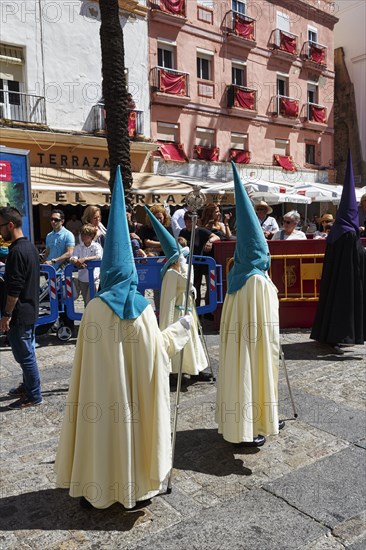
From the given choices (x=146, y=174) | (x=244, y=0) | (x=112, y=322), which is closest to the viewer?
(x=112, y=322)

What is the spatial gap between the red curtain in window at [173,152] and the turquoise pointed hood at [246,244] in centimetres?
1639

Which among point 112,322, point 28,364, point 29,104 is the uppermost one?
point 29,104

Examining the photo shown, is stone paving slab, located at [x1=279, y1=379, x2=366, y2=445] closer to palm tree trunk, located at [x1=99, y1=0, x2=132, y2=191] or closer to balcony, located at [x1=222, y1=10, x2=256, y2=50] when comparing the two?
palm tree trunk, located at [x1=99, y1=0, x2=132, y2=191]

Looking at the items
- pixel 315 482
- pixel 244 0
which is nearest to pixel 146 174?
pixel 244 0

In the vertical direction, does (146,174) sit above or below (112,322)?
above

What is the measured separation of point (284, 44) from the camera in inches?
957

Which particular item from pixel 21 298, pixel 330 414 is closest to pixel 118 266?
pixel 21 298

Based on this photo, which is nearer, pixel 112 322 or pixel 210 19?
pixel 112 322

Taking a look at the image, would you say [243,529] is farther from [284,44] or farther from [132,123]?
[284,44]

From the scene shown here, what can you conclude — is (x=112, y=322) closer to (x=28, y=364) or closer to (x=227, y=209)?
(x=28, y=364)

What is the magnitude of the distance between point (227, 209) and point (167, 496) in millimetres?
17926

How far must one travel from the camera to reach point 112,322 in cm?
290

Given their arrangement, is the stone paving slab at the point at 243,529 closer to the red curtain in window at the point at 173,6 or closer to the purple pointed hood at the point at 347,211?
the purple pointed hood at the point at 347,211

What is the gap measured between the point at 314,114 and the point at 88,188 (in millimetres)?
15758
